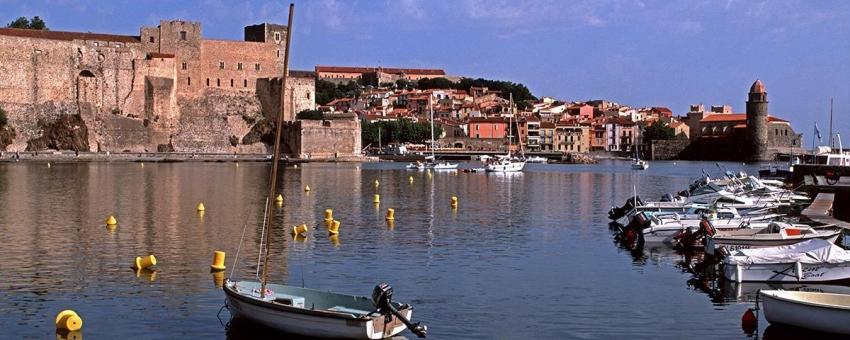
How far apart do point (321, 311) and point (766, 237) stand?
31.2 feet

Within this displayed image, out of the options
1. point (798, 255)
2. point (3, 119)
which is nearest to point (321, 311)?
point (798, 255)

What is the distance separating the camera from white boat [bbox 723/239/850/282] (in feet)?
48.0

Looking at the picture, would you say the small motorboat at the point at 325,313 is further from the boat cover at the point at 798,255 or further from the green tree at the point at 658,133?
the green tree at the point at 658,133

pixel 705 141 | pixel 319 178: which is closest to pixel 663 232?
pixel 319 178

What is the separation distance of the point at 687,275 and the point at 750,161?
8618cm

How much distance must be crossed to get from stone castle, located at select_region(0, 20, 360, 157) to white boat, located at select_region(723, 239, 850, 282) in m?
59.2

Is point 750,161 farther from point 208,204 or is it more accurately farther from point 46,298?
point 46,298

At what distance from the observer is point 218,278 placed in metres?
15.4

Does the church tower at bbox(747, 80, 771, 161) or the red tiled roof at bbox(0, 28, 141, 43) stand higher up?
the red tiled roof at bbox(0, 28, 141, 43)

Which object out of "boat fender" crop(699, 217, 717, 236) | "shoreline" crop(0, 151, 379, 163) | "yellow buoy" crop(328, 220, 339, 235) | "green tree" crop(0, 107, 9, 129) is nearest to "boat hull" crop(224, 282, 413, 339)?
"boat fender" crop(699, 217, 717, 236)

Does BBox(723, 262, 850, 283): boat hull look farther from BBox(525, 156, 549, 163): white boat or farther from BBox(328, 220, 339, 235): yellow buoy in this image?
BBox(525, 156, 549, 163): white boat

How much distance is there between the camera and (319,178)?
4803cm

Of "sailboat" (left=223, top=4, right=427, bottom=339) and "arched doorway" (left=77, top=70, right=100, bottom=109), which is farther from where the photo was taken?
"arched doorway" (left=77, top=70, right=100, bottom=109)

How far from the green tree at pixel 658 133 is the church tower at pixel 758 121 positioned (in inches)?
514
